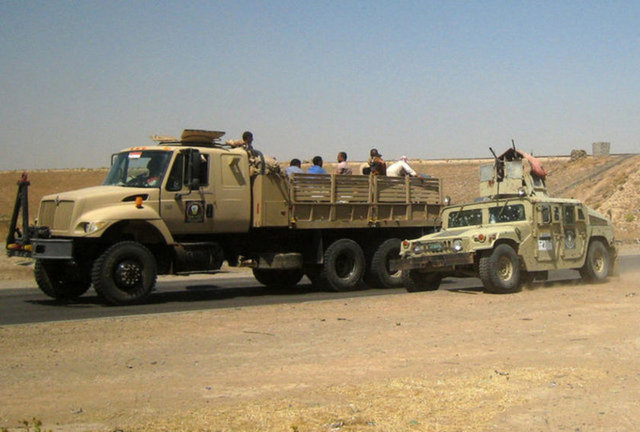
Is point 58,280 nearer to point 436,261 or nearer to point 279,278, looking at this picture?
point 279,278

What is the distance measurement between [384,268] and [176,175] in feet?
16.9

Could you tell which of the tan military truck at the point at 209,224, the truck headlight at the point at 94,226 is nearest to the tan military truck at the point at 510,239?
the tan military truck at the point at 209,224

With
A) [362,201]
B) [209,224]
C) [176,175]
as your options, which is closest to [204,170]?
[176,175]

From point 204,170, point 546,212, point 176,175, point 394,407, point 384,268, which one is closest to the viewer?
point 394,407

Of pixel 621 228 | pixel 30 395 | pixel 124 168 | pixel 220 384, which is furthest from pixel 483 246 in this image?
pixel 621 228

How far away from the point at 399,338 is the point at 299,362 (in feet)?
5.95

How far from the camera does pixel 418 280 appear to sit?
1539 centimetres

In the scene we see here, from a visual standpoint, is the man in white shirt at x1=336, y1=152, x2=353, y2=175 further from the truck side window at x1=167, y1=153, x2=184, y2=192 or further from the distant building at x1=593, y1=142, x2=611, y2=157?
the distant building at x1=593, y1=142, x2=611, y2=157

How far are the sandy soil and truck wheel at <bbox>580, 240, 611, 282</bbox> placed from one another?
4.18m

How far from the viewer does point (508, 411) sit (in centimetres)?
614

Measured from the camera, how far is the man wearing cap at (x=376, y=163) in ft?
56.5

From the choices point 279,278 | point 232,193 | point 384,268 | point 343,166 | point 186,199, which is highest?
point 343,166

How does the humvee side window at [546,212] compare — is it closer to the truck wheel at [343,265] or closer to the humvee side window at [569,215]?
the humvee side window at [569,215]

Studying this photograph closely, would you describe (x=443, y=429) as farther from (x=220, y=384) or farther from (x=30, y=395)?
(x=30, y=395)
